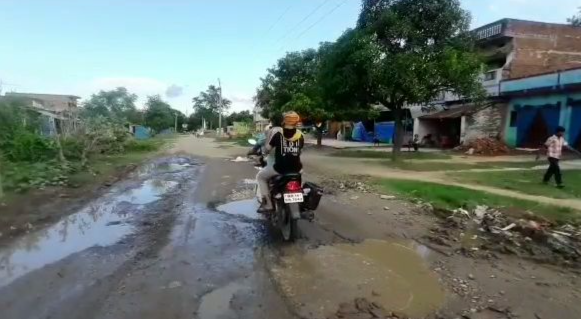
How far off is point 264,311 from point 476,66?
15.4 meters

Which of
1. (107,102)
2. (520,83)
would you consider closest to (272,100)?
(520,83)

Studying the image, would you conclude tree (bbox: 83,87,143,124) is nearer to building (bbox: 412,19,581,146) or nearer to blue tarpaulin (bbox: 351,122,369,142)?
blue tarpaulin (bbox: 351,122,369,142)

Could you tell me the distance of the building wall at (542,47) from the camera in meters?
27.4

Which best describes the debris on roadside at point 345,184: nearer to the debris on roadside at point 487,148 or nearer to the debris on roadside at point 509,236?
the debris on roadside at point 509,236

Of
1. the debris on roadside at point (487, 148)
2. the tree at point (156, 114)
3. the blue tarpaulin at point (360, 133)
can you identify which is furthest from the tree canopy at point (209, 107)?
the debris on roadside at point (487, 148)

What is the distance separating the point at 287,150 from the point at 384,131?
34.4m

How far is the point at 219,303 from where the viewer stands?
4.15 m

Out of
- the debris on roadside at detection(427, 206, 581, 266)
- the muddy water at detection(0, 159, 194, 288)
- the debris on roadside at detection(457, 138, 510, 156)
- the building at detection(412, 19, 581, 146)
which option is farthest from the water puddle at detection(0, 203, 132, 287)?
the building at detection(412, 19, 581, 146)

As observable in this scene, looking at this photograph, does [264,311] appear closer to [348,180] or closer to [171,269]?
[171,269]

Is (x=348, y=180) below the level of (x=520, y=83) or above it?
below

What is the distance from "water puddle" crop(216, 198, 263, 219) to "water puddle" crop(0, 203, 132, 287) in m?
1.84

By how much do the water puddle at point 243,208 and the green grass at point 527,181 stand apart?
6263mm

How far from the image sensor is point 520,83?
24.9m

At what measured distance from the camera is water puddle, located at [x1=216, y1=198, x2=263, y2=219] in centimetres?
809
